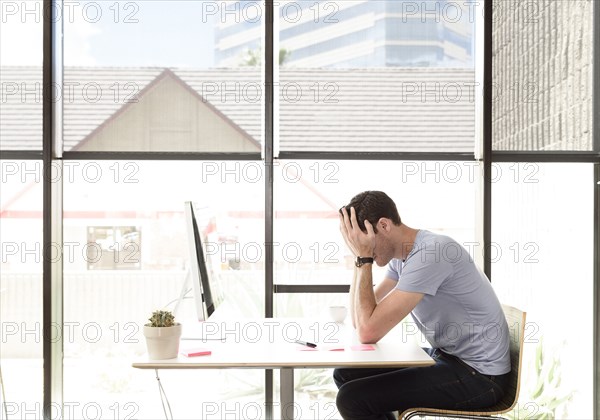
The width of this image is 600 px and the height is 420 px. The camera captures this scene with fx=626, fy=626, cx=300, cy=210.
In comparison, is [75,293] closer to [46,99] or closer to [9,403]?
[9,403]

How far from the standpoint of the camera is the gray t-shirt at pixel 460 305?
2.36 metres

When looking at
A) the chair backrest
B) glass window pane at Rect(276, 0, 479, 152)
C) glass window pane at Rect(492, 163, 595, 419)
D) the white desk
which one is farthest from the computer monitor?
glass window pane at Rect(492, 163, 595, 419)

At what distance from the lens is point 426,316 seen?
Answer: 8.28 feet

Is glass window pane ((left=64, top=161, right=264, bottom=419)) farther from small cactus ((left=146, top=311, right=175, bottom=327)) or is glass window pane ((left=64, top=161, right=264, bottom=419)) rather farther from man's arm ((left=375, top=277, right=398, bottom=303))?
small cactus ((left=146, top=311, right=175, bottom=327))

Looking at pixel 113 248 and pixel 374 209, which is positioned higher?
pixel 374 209

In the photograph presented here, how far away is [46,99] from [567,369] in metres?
3.09

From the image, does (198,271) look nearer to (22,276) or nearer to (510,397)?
(510,397)

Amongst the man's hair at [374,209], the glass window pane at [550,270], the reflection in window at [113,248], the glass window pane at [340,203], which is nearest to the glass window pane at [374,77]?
the glass window pane at [340,203]

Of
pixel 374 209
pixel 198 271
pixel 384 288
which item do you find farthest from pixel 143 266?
pixel 374 209

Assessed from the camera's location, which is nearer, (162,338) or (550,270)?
(162,338)

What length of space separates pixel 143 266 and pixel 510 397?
6.28 ft

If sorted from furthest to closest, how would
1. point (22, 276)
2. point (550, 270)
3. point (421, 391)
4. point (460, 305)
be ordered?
point (550, 270) < point (22, 276) < point (460, 305) < point (421, 391)

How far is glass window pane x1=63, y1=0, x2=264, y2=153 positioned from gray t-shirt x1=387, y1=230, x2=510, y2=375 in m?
1.27

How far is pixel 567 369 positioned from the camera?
3.36m
